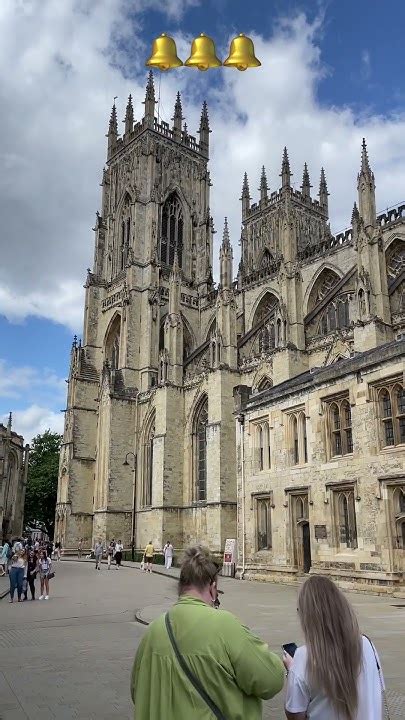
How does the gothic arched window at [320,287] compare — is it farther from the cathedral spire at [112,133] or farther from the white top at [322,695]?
the white top at [322,695]

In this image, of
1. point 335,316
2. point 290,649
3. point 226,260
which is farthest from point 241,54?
point 226,260

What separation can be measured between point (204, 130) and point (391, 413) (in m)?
48.9

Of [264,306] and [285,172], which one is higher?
[285,172]

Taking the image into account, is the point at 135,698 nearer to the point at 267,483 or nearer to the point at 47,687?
the point at 47,687

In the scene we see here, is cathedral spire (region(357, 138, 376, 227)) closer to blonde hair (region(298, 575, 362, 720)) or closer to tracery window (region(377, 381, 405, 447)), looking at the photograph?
tracery window (region(377, 381, 405, 447))

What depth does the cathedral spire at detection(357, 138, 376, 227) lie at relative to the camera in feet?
99.9

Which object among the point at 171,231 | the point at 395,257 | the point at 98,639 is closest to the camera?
the point at 98,639

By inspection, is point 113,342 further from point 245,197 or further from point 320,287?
point 245,197

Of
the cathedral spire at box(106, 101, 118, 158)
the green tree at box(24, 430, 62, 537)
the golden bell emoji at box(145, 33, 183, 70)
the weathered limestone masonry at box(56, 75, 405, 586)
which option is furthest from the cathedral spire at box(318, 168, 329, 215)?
the golden bell emoji at box(145, 33, 183, 70)

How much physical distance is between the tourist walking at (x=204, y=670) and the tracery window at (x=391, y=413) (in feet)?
45.6

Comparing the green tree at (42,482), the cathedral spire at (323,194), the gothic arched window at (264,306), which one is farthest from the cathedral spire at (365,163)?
the green tree at (42,482)

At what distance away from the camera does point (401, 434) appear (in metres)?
15.7

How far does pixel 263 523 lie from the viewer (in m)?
21.2

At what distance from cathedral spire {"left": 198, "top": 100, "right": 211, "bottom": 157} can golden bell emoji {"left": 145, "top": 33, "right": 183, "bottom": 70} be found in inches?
1801
